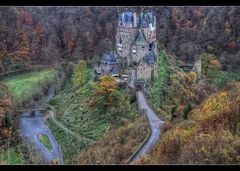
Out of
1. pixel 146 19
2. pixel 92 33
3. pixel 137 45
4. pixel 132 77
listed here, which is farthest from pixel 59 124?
pixel 146 19

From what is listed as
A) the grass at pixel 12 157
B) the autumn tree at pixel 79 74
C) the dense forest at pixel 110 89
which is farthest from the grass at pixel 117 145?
the autumn tree at pixel 79 74

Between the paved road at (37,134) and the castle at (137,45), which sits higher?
the castle at (137,45)

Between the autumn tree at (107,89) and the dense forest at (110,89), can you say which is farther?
the autumn tree at (107,89)

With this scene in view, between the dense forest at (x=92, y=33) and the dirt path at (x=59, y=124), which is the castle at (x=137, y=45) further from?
the dirt path at (x=59, y=124)

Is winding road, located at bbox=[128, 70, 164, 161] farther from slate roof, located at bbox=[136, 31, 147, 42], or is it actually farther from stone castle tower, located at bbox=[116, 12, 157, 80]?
slate roof, located at bbox=[136, 31, 147, 42]

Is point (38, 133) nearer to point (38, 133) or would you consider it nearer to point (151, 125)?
point (38, 133)

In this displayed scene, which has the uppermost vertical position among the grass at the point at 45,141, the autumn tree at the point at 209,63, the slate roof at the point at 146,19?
the slate roof at the point at 146,19

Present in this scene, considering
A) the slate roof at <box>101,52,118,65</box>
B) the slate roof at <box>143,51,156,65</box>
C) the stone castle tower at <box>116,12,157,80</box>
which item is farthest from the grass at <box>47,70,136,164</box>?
the slate roof at <box>143,51,156,65</box>
